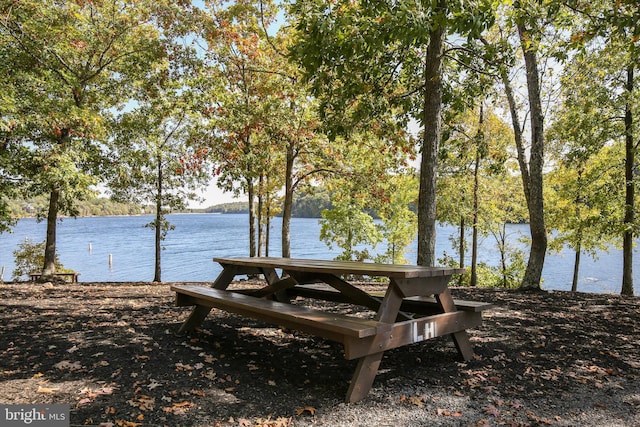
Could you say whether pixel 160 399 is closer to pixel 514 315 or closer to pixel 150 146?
pixel 514 315

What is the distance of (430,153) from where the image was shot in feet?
18.5

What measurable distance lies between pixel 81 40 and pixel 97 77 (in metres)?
1.40

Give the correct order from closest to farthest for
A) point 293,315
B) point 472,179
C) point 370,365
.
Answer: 1. point 370,365
2. point 293,315
3. point 472,179

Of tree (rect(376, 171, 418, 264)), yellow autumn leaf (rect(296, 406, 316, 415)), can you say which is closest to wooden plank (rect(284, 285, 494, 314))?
yellow autumn leaf (rect(296, 406, 316, 415))

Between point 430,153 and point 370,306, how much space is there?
272 cm

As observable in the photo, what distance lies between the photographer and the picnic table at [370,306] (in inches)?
112

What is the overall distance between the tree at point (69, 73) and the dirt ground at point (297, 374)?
443 centimetres

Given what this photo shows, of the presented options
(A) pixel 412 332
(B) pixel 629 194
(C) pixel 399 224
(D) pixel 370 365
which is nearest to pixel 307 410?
(D) pixel 370 365

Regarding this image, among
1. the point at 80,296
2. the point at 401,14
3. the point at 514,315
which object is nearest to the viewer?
the point at 401,14

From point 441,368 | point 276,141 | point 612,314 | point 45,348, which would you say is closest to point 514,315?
point 612,314

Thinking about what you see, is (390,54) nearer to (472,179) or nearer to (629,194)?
(629,194)

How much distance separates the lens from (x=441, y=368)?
357cm

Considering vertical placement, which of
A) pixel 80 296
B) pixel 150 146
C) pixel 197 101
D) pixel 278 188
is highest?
pixel 197 101

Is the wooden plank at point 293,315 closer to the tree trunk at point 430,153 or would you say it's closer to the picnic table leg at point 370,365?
the picnic table leg at point 370,365
